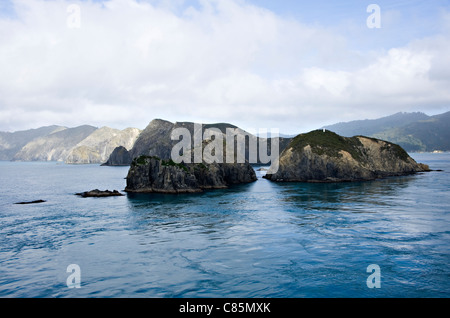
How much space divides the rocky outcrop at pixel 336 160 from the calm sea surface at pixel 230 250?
184ft

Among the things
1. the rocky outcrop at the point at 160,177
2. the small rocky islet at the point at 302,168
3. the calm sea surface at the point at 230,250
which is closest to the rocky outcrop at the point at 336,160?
the small rocky islet at the point at 302,168

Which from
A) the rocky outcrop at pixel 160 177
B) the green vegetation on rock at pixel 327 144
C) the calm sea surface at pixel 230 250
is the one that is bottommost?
the calm sea surface at pixel 230 250

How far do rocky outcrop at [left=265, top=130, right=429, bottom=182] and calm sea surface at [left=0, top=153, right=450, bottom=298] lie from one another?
56.1 m

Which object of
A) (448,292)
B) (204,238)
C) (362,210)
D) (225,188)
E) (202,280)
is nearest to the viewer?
(448,292)

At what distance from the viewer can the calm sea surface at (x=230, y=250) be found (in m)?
26.5

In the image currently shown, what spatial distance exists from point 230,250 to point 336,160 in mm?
98230

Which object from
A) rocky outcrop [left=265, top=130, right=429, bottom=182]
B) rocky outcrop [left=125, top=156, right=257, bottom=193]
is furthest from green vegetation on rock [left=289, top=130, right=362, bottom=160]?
rocky outcrop [left=125, top=156, right=257, bottom=193]

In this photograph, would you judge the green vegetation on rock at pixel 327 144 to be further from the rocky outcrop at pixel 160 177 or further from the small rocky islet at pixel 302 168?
the rocky outcrop at pixel 160 177

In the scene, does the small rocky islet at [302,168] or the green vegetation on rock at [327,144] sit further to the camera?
the green vegetation on rock at [327,144]
